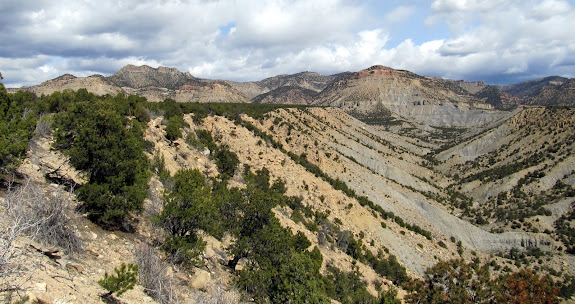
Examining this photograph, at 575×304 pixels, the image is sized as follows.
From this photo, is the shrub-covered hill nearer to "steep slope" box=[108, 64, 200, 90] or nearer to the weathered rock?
the weathered rock

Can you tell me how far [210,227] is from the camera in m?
12.5

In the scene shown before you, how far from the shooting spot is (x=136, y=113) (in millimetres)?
27625

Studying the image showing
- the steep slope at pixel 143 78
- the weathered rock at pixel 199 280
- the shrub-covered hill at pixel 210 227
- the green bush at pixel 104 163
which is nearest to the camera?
the shrub-covered hill at pixel 210 227

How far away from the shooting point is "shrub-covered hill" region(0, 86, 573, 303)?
27.2ft

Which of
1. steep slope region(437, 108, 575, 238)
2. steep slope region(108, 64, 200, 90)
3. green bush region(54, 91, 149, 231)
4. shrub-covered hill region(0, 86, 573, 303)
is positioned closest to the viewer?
shrub-covered hill region(0, 86, 573, 303)

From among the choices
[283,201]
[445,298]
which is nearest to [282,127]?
[283,201]

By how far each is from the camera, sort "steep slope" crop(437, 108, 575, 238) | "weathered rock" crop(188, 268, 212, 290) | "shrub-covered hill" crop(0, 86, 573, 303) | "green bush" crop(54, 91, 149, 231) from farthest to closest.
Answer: "steep slope" crop(437, 108, 575, 238)
"green bush" crop(54, 91, 149, 231)
"weathered rock" crop(188, 268, 212, 290)
"shrub-covered hill" crop(0, 86, 573, 303)

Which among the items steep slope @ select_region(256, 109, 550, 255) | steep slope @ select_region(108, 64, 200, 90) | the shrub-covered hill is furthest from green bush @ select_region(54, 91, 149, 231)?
steep slope @ select_region(108, 64, 200, 90)

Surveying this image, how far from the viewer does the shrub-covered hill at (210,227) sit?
8289 mm

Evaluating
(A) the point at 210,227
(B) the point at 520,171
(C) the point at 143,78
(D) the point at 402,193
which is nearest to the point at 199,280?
(A) the point at 210,227

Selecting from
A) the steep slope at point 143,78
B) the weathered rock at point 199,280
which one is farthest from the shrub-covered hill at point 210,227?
the steep slope at point 143,78

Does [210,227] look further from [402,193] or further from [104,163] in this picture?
[402,193]

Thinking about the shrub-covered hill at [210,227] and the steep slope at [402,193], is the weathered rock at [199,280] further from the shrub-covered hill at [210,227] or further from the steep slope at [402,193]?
the steep slope at [402,193]

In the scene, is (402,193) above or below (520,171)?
below
